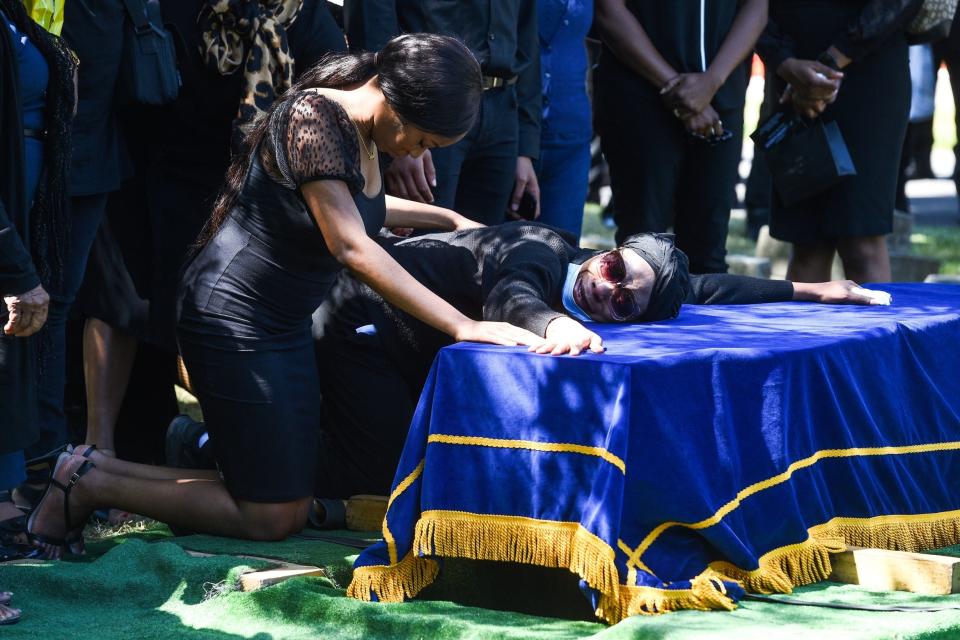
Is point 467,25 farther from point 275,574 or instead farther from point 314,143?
point 275,574

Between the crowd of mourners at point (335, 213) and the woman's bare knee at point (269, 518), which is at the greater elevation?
the crowd of mourners at point (335, 213)

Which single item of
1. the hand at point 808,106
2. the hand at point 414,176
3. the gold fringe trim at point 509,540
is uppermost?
the hand at point 808,106

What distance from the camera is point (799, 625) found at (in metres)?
3.18

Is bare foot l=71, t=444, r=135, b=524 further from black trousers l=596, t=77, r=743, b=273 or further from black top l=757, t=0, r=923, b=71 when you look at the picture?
black top l=757, t=0, r=923, b=71

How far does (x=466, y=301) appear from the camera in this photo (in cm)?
426

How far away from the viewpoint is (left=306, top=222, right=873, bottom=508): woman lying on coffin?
4.05 meters

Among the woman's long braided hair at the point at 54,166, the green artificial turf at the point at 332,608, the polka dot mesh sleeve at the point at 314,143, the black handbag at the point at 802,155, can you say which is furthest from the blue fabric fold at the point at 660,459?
Answer: the black handbag at the point at 802,155

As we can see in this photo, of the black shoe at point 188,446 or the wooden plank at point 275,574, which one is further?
the black shoe at point 188,446

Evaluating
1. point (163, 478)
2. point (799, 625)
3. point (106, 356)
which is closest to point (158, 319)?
point (106, 356)

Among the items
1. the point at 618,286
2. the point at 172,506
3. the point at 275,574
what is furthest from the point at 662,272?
the point at 172,506

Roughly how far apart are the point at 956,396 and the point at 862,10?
1932 mm

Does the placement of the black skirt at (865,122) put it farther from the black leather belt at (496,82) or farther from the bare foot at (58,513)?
the bare foot at (58,513)

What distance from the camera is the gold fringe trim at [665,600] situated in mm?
3240

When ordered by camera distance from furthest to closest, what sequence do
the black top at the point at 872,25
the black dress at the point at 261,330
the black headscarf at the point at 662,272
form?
the black top at the point at 872,25
the black headscarf at the point at 662,272
the black dress at the point at 261,330
